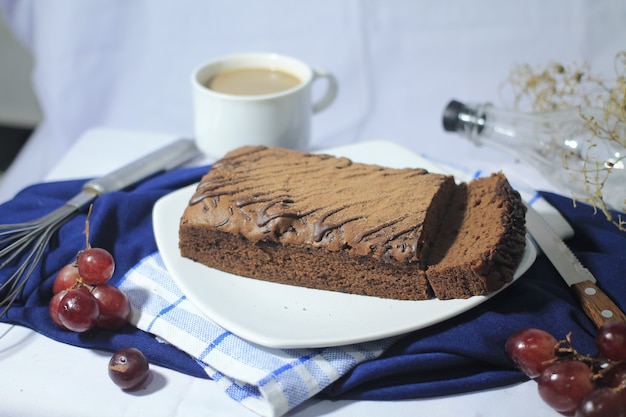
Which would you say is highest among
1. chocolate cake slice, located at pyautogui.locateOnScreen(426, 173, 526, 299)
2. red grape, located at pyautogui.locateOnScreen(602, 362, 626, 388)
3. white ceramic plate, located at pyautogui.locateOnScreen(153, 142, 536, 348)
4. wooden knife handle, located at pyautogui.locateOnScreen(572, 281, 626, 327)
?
chocolate cake slice, located at pyautogui.locateOnScreen(426, 173, 526, 299)

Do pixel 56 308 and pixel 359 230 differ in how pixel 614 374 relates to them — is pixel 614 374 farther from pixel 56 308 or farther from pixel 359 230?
pixel 56 308

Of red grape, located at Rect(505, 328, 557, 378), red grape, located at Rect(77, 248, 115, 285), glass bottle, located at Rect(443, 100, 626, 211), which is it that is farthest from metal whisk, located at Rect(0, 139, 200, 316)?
red grape, located at Rect(505, 328, 557, 378)

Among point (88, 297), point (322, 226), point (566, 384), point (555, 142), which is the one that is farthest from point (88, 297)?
point (555, 142)

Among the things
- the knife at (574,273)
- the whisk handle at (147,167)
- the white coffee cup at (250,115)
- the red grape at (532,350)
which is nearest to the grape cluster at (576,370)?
the red grape at (532,350)

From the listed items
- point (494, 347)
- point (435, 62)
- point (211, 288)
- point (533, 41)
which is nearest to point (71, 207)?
point (211, 288)

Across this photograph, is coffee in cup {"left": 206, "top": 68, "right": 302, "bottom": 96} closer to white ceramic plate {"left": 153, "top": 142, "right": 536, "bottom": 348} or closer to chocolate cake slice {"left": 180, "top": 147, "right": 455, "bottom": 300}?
chocolate cake slice {"left": 180, "top": 147, "right": 455, "bottom": 300}

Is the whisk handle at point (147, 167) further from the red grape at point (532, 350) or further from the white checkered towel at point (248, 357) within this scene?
the red grape at point (532, 350)

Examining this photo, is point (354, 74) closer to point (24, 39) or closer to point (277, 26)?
point (277, 26)
